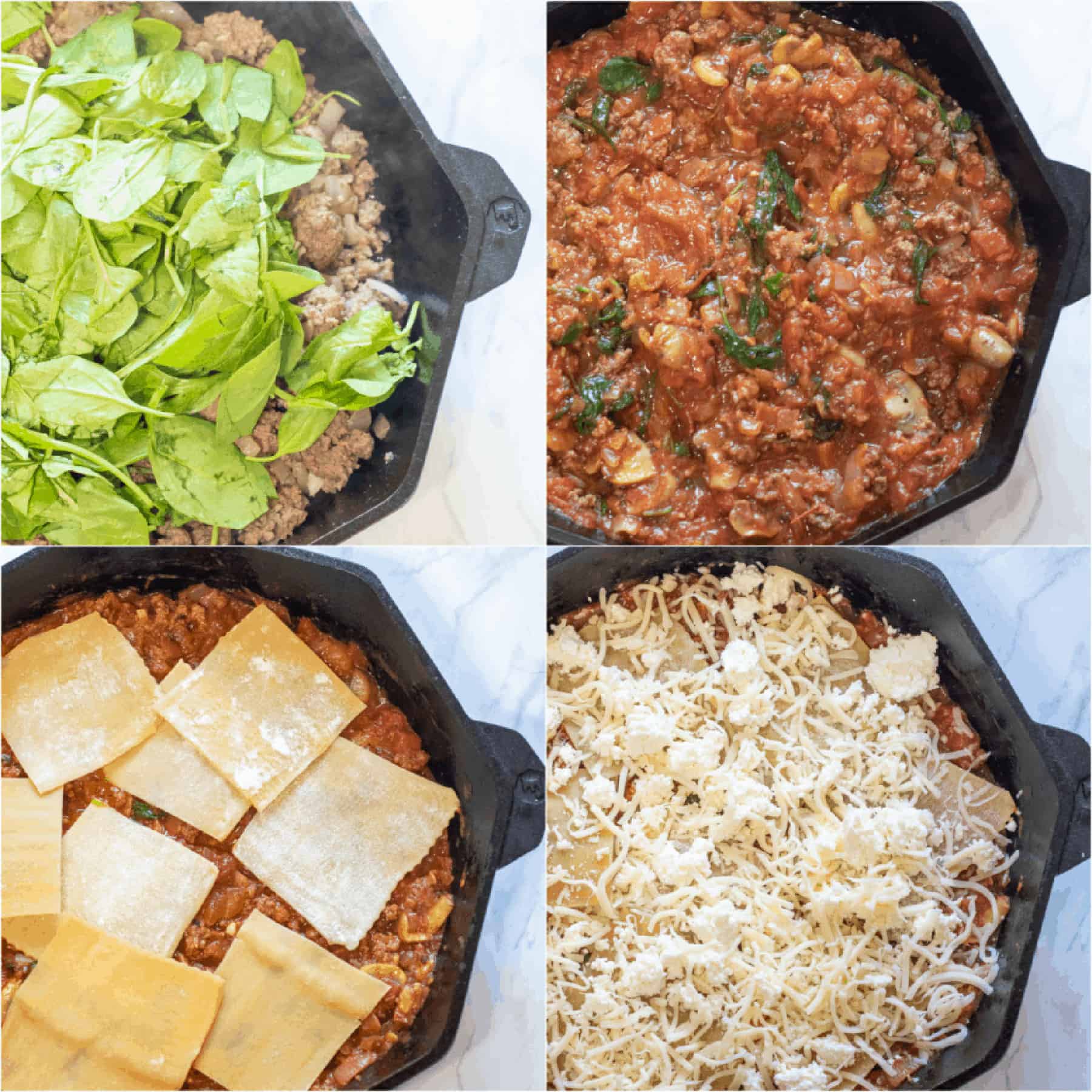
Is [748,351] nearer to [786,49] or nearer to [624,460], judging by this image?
[624,460]

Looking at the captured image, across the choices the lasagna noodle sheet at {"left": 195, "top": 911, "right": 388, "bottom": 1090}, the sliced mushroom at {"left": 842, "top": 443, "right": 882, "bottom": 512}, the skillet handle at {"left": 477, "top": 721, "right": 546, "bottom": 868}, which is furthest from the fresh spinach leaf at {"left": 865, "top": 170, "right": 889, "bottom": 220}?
the lasagna noodle sheet at {"left": 195, "top": 911, "right": 388, "bottom": 1090}

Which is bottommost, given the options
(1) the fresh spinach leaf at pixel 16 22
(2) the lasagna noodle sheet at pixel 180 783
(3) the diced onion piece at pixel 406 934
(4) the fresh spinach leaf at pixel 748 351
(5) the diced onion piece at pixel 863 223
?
(3) the diced onion piece at pixel 406 934

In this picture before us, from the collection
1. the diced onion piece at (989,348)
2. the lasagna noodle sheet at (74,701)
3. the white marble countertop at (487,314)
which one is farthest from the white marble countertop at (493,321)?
the diced onion piece at (989,348)

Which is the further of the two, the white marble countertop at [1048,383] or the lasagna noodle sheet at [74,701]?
the white marble countertop at [1048,383]

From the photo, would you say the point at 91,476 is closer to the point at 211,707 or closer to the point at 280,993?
the point at 211,707

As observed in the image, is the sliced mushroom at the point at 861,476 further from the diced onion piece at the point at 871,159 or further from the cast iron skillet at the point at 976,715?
the diced onion piece at the point at 871,159

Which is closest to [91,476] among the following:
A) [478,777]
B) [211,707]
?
[211,707]

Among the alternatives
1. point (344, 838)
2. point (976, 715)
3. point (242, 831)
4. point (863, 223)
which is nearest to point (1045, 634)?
point (976, 715)
